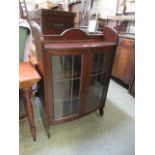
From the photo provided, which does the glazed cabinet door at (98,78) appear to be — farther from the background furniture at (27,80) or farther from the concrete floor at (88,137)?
the background furniture at (27,80)

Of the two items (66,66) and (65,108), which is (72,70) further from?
(65,108)

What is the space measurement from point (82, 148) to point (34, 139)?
0.49 meters

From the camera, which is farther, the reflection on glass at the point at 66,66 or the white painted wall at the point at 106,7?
the white painted wall at the point at 106,7

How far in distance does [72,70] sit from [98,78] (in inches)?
13.5

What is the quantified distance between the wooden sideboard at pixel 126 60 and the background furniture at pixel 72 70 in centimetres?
96

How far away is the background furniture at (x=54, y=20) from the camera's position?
4.66 feet

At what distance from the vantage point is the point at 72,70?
4.14 feet

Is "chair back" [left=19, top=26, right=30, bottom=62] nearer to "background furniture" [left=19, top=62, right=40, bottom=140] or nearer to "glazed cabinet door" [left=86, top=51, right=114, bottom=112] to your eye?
"background furniture" [left=19, top=62, right=40, bottom=140]

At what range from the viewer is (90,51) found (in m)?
1.22

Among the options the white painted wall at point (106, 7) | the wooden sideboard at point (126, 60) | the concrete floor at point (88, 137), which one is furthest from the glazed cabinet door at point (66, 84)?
the white painted wall at point (106, 7)

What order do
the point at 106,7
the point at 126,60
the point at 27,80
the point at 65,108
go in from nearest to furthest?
the point at 27,80, the point at 65,108, the point at 126,60, the point at 106,7

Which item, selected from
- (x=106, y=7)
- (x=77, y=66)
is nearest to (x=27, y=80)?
(x=77, y=66)

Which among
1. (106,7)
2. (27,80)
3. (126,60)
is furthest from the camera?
(106,7)
